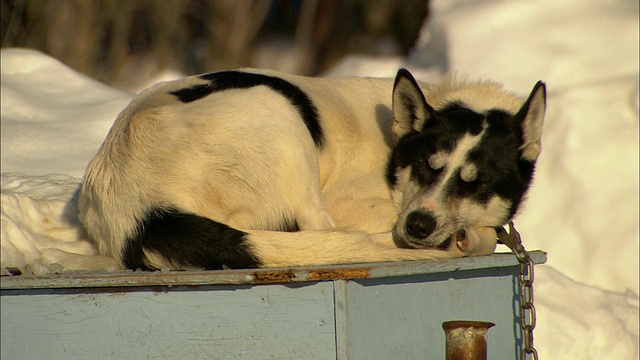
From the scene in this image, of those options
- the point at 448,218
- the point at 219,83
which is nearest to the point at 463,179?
the point at 448,218

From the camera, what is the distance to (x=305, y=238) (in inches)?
105

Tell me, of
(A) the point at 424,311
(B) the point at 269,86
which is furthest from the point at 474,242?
(B) the point at 269,86

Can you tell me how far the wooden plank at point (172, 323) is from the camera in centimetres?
235

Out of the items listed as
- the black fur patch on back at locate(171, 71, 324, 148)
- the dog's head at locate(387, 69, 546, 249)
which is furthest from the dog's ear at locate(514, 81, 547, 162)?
the black fur patch on back at locate(171, 71, 324, 148)

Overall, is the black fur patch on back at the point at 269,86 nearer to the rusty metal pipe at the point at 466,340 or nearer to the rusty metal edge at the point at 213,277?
the rusty metal edge at the point at 213,277

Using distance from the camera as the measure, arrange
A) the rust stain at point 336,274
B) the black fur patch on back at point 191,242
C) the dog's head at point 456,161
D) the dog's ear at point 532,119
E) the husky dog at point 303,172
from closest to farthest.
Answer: the rust stain at point 336,274 → the black fur patch on back at point 191,242 → the husky dog at point 303,172 → the dog's head at point 456,161 → the dog's ear at point 532,119

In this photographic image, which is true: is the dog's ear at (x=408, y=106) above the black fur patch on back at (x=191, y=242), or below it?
above

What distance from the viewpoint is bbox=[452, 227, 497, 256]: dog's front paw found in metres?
3.01

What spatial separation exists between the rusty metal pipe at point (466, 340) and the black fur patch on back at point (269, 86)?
111 centimetres

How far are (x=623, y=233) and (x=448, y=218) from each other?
2250 millimetres

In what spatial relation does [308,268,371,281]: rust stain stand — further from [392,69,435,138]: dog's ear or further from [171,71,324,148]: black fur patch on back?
[392,69,435,138]: dog's ear

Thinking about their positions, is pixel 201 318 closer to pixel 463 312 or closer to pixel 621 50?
pixel 463 312

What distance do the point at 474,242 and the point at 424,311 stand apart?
→ 0.46 meters

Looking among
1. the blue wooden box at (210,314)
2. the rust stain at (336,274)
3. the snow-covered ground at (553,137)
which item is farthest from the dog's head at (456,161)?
the snow-covered ground at (553,137)
